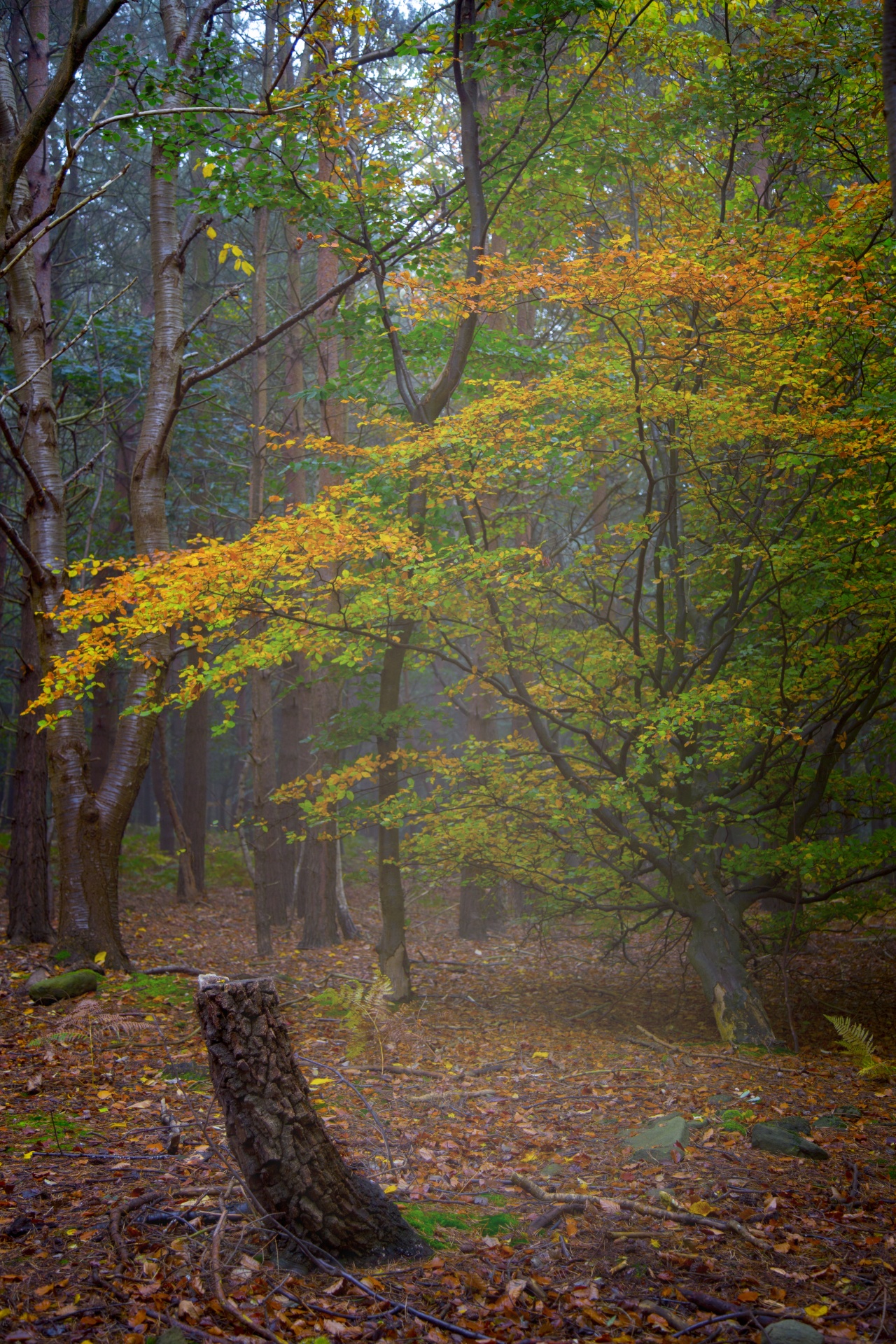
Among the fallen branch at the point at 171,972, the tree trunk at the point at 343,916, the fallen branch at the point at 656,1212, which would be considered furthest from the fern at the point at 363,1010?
the tree trunk at the point at 343,916

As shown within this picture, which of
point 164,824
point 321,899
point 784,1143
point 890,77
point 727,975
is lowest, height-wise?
point 784,1143

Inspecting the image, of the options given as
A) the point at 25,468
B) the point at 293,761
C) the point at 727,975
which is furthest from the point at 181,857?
the point at 727,975

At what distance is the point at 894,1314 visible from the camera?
335 centimetres

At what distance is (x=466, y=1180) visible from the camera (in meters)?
4.83

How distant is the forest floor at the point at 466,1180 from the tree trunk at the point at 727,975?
43cm

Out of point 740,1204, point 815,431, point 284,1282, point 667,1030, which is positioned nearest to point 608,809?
point 667,1030

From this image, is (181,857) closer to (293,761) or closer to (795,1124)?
(293,761)

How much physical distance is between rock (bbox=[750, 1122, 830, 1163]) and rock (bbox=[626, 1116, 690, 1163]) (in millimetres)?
423

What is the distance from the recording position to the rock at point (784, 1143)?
5.09 m

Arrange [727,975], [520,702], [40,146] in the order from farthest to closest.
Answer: [40,146]
[727,975]
[520,702]

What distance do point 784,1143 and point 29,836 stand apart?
29.0ft

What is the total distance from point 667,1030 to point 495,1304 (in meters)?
6.46

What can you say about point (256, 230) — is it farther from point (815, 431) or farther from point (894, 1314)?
point (894, 1314)

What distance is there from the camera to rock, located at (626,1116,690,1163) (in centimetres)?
526
